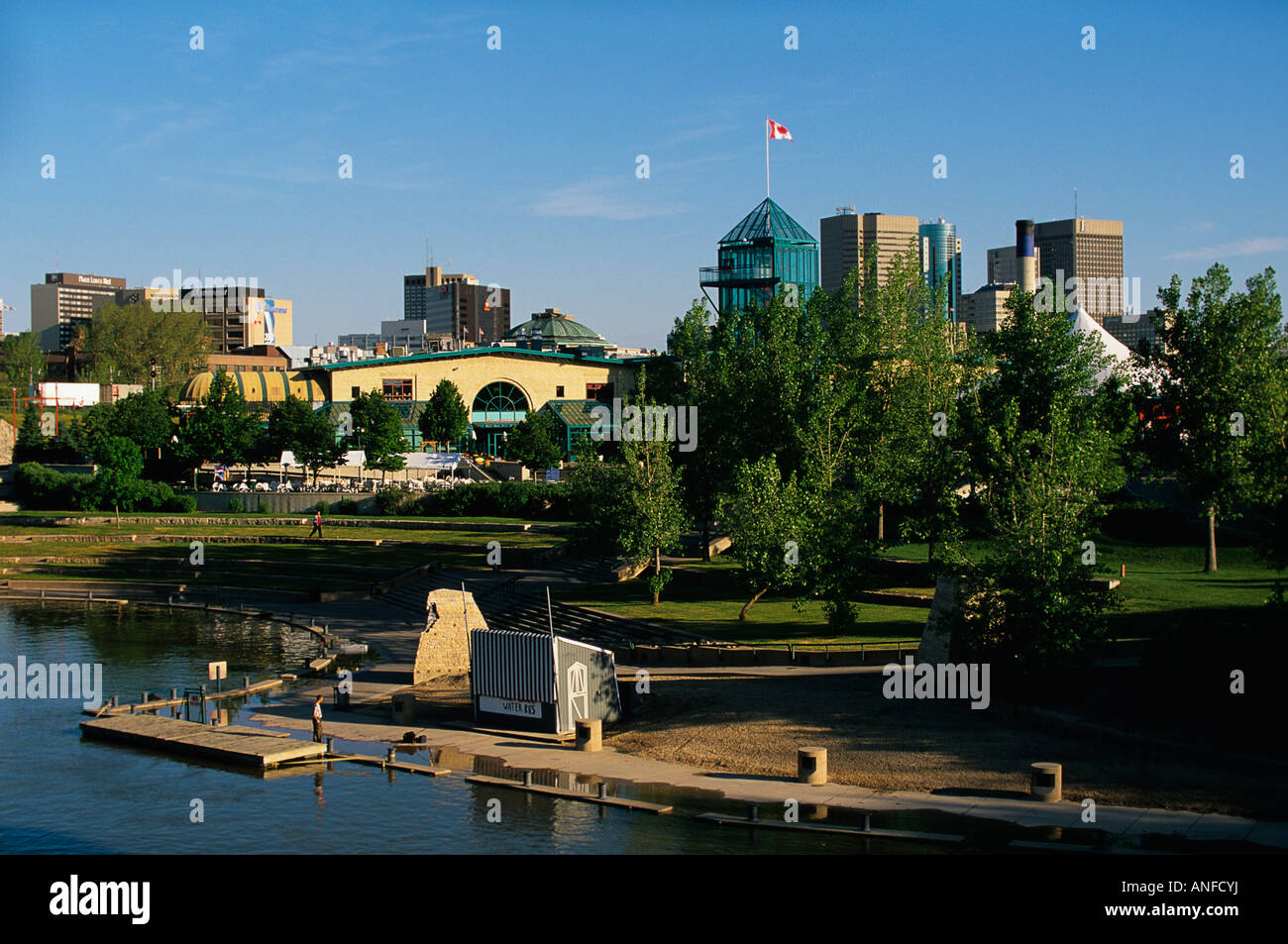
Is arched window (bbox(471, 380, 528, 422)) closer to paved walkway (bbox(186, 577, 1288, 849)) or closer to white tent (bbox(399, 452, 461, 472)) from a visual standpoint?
white tent (bbox(399, 452, 461, 472))

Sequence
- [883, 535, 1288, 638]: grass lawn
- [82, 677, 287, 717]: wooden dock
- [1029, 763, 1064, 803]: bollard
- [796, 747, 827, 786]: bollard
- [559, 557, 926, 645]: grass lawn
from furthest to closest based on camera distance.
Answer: [559, 557, 926, 645]: grass lawn
[883, 535, 1288, 638]: grass lawn
[82, 677, 287, 717]: wooden dock
[796, 747, 827, 786]: bollard
[1029, 763, 1064, 803]: bollard

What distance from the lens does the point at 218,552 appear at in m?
77.9

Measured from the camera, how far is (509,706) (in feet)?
125

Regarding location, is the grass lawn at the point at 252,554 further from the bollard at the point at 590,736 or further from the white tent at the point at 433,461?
the bollard at the point at 590,736

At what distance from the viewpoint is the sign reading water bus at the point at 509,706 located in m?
37.6

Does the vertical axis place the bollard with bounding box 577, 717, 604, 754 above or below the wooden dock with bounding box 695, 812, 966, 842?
above

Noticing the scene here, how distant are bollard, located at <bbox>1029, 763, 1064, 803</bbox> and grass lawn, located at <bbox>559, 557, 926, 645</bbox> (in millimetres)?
15260

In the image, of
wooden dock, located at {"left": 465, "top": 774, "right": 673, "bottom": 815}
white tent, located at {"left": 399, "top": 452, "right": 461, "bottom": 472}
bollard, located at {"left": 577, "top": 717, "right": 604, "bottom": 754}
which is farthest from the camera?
white tent, located at {"left": 399, "top": 452, "right": 461, "bottom": 472}

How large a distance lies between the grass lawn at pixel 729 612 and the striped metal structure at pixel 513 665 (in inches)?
424

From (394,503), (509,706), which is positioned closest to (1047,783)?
(509,706)

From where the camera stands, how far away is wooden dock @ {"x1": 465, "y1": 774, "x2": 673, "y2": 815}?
2973cm

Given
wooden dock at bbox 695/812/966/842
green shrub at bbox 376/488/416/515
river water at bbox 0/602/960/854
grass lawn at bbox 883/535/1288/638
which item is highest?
green shrub at bbox 376/488/416/515

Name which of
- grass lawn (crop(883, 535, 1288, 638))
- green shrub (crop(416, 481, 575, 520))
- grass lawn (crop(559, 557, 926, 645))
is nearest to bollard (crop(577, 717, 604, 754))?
grass lawn (crop(559, 557, 926, 645))
